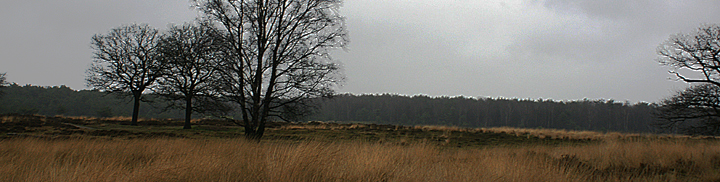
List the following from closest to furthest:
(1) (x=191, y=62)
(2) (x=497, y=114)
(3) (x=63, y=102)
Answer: (1) (x=191, y=62) < (3) (x=63, y=102) < (2) (x=497, y=114)

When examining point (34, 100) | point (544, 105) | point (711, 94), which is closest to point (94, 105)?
point (34, 100)

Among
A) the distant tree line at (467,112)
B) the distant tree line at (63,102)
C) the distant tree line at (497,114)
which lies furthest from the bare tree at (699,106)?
the distant tree line at (497,114)

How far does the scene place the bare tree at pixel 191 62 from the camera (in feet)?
44.1

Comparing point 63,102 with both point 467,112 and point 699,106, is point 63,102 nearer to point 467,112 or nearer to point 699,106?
point 699,106

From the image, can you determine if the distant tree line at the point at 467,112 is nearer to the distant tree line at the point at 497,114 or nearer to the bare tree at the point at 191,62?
the distant tree line at the point at 497,114

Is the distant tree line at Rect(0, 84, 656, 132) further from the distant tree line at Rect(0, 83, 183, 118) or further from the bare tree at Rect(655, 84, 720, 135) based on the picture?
the bare tree at Rect(655, 84, 720, 135)

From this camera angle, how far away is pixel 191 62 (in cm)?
1323

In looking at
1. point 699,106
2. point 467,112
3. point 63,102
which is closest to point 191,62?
point 699,106

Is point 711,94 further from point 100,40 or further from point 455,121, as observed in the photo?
point 455,121

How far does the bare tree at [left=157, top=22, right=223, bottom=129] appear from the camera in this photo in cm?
1343

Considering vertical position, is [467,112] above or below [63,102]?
above

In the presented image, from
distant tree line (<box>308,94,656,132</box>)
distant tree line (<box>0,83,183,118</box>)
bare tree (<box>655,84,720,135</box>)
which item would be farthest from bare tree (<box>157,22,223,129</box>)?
distant tree line (<box>308,94,656,132</box>)

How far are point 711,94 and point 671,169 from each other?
19169 mm

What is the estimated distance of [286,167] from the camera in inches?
167
